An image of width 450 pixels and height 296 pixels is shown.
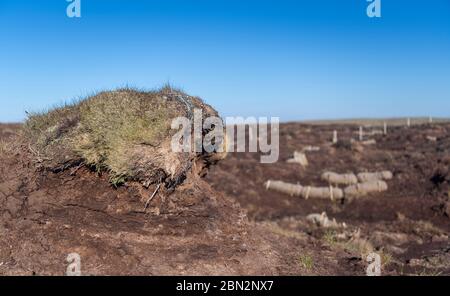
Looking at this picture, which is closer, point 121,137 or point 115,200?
point 121,137

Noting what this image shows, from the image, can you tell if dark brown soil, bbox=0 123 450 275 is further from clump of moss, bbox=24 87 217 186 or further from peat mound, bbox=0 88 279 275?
clump of moss, bbox=24 87 217 186

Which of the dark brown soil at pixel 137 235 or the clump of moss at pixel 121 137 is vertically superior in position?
the clump of moss at pixel 121 137

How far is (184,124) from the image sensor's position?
748 centimetres

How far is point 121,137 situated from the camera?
281 inches

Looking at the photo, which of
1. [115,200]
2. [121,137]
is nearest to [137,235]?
[115,200]

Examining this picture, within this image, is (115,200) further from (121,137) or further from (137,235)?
(121,137)

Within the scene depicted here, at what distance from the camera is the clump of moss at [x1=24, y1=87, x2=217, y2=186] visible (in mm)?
7125

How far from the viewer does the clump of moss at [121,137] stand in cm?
712

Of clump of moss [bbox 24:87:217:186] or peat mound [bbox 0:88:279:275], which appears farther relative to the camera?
clump of moss [bbox 24:87:217:186]

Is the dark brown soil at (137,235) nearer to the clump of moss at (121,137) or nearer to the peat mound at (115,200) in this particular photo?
the peat mound at (115,200)

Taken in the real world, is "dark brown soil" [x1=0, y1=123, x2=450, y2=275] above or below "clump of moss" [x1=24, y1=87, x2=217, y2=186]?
below

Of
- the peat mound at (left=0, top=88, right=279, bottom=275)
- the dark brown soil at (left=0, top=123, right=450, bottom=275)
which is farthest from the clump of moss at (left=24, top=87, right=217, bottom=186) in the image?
the dark brown soil at (left=0, top=123, right=450, bottom=275)

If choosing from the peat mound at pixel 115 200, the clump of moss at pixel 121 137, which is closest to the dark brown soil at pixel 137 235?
the peat mound at pixel 115 200
